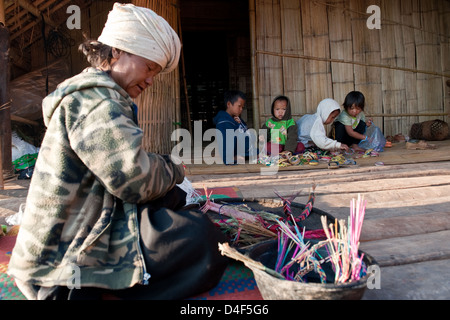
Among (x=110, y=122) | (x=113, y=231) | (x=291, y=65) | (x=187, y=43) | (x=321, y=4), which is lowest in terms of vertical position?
(x=113, y=231)

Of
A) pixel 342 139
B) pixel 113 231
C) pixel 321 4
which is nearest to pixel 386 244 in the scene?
pixel 113 231

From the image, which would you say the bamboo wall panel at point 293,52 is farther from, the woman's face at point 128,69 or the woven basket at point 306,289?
the woven basket at point 306,289

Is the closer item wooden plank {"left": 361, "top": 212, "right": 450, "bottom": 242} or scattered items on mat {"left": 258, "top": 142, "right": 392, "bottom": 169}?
wooden plank {"left": 361, "top": 212, "right": 450, "bottom": 242}

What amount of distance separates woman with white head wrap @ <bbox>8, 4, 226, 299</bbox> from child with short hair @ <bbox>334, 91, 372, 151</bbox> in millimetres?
3670

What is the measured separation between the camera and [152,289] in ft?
3.76

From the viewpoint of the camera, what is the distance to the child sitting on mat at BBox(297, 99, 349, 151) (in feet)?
13.6

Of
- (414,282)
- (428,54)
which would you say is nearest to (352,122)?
(428,54)

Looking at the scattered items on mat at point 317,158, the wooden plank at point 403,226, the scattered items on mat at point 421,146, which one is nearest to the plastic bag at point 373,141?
the scattered items on mat at point 317,158

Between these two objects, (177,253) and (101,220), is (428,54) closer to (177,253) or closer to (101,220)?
(177,253)

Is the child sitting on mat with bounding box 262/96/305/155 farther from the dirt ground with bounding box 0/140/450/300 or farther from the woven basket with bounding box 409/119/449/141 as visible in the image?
the woven basket with bounding box 409/119/449/141

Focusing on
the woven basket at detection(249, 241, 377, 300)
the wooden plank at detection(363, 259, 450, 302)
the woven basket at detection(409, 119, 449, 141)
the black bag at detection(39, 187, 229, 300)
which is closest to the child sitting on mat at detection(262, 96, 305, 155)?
the woven basket at detection(409, 119, 449, 141)

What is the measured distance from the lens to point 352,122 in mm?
4543
